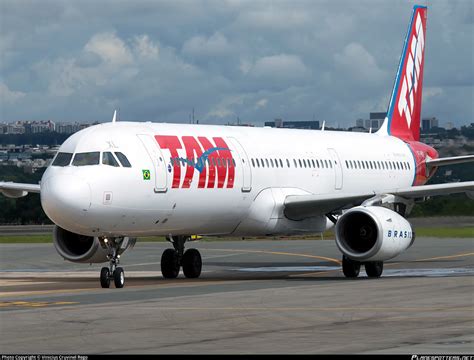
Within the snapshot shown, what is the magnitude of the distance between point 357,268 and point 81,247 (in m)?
7.65

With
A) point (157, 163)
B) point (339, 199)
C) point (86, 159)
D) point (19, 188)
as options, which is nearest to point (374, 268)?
point (339, 199)

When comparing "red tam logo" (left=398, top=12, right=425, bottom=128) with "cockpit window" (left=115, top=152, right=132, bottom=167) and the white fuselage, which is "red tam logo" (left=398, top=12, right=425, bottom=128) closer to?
the white fuselage

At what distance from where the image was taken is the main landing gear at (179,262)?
3331 centimetres

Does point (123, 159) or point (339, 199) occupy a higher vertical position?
point (123, 159)

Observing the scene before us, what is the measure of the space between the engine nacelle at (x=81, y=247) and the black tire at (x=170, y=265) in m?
1.73

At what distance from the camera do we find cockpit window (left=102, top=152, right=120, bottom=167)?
27.8m

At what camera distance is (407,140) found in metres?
44.2

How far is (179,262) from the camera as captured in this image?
110ft

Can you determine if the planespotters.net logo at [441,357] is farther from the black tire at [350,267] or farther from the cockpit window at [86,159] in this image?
the black tire at [350,267]

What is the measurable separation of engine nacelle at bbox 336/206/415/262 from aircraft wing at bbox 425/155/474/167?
7972 mm

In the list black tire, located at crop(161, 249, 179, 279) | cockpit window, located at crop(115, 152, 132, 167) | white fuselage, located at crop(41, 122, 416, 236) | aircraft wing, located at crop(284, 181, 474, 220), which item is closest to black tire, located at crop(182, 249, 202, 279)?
black tire, located at crop(161, 249, 179, 279)

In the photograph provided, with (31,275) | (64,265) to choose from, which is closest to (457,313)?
(31,275)

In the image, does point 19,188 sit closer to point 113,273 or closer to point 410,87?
point 113,273

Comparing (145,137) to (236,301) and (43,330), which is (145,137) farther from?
(43,330)
